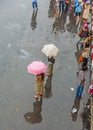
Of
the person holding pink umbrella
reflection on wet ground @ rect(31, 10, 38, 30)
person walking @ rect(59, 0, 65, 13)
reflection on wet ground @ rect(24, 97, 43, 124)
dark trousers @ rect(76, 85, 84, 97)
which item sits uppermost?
person walking @ rect(59, 0, 65, 13)

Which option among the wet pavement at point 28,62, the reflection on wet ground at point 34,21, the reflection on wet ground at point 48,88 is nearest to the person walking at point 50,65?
the reflection on wet ground at point 48,88

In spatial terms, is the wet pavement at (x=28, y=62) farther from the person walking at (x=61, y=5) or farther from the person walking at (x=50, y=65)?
the person walking at (x=61, y=5)

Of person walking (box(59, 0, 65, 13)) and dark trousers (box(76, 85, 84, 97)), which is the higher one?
person walking (box(59, 0, 65, 13))

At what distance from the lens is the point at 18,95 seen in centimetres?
1442

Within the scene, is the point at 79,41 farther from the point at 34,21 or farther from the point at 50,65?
the point at 34,21

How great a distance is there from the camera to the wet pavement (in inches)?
521

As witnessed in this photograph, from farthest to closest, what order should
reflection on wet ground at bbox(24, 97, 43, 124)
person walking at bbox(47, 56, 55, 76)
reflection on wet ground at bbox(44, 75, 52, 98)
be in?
person walking at bbox(47, 56, 55, 76), reflection on wet ground at bbox(44, 75, 52, 98), reflection on wet ground at bbox(24, 97, 43, 124)

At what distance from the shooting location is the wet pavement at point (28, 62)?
13227mm

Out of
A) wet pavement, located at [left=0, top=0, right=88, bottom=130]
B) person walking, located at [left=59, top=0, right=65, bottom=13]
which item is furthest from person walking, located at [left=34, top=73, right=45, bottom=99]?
person walking, located at [left=59, top=0, right=65, bottom=13]

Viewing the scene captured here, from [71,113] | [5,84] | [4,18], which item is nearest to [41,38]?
[4,18]

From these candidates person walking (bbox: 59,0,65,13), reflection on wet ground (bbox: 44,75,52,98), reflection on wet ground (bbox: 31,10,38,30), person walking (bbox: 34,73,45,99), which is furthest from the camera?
person walking (bbox: 59,0,65,13)

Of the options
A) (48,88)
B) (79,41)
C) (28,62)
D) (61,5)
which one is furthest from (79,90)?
(61,5)

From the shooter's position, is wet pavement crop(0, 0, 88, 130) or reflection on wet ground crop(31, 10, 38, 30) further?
reflection on wet ground crop(31, 10, 38, 30)

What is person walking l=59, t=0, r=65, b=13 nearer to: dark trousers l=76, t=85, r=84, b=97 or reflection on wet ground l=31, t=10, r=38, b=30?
reflection on wet ground l=31, t=10, r=38, b=30
